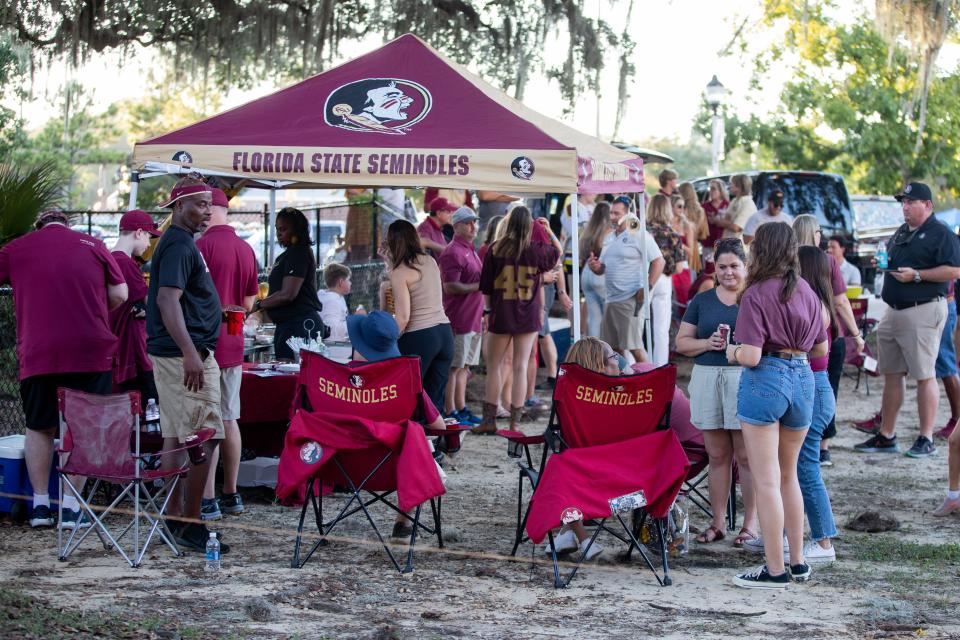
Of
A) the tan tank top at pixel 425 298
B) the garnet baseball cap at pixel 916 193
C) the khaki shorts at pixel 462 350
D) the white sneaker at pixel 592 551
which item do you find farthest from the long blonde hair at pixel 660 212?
the white sneaker at pixel 592 551

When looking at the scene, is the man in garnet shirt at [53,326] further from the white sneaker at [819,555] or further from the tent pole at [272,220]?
the tent pole at [272,220]

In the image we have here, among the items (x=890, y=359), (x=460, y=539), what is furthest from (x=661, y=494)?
(x=890, y=359)

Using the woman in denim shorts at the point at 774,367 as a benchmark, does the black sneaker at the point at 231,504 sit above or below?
below

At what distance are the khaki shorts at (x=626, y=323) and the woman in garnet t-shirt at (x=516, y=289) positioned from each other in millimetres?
1321

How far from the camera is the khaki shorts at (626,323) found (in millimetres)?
10438

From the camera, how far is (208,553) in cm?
550

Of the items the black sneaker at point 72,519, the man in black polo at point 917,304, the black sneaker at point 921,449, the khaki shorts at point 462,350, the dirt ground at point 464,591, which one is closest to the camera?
the dirt ground at point 464,591

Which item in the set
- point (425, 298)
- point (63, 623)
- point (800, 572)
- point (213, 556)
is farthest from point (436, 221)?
point (63, 623)

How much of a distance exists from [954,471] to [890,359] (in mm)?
2144

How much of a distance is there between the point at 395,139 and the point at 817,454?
322 cm

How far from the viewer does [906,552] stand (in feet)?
20.6

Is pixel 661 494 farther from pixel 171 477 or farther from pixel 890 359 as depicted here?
pixel 890 359

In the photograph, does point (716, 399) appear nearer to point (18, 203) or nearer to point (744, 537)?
point (744, 537)

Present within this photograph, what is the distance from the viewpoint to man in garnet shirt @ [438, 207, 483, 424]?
371 inches
